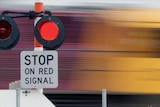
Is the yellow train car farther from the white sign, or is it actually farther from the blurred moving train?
the white sign

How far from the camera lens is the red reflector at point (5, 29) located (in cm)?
552

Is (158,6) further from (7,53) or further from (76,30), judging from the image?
(7,53)

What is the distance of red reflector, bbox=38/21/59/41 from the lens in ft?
17.9

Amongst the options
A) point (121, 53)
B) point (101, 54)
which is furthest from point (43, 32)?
point (121, 53)

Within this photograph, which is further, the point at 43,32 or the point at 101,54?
the point at 101,54

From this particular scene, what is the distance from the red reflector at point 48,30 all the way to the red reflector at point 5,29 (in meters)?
0.34

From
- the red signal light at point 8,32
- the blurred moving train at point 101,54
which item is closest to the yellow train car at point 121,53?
the blurred moving train at point 101,54

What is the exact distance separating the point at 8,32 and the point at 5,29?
47 millimetres

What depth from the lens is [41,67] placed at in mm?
5535

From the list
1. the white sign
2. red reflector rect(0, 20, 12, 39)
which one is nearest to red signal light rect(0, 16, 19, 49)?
red reflector rect(0, 20, 12, 39)

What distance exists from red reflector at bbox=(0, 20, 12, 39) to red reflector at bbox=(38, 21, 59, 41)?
34 cm

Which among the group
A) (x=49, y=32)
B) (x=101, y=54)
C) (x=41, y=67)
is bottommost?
(x=41, y=67)

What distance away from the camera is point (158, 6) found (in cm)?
937

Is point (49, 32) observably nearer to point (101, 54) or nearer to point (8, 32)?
point (8, 32)
